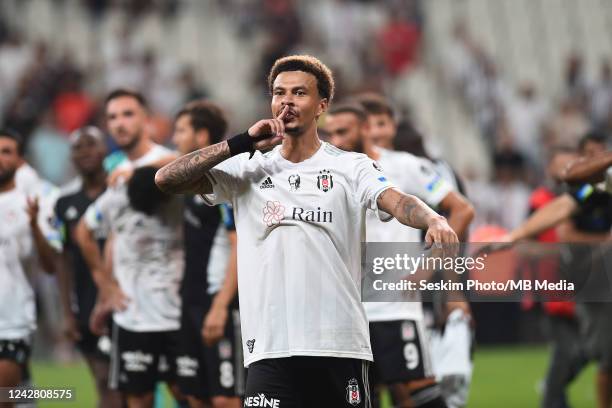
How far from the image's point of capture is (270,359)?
20.9 ft

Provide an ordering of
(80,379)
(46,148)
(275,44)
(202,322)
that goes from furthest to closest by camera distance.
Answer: (275,44)
(46,148)
(80,379)
(202,322)

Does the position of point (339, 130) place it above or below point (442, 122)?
below

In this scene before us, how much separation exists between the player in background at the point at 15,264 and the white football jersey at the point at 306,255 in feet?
11.1

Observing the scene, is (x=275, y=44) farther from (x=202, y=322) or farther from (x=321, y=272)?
(x=321, y=272)

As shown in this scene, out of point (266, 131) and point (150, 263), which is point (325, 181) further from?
point (150, 263)

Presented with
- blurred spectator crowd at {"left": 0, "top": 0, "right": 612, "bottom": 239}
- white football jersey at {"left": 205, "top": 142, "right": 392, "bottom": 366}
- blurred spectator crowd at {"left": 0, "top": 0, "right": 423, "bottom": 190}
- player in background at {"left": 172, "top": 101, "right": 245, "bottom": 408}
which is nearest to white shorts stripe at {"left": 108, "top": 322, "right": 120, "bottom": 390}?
player in background at {"left": 172, "top": 101, "right": 245, "bottom": 408}

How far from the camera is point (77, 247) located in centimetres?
1070

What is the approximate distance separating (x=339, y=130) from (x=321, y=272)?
310 cm

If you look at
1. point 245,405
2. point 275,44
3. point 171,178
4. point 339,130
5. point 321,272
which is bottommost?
point 245,405

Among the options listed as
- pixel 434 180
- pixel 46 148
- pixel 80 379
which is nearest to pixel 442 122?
pixel 46 148

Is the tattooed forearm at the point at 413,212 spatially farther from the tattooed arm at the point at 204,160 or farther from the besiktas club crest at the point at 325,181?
the tattooed arm at the point at 204,160

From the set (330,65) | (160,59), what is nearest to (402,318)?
(330,65)

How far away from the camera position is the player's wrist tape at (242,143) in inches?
248

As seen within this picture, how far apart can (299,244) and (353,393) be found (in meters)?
0.85
